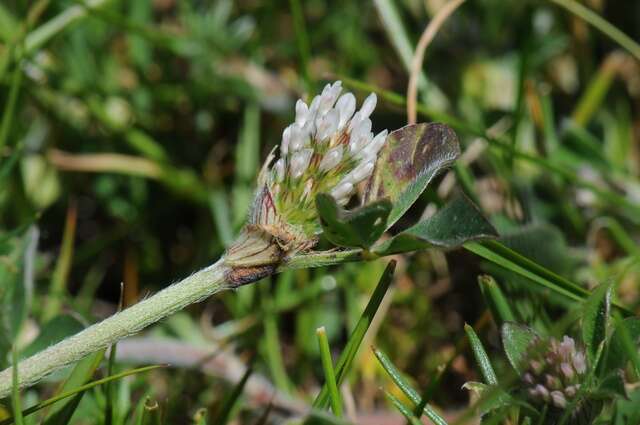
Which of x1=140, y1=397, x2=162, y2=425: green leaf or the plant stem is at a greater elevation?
the plant stem

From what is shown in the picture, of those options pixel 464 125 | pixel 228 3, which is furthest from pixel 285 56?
pixel 464 125

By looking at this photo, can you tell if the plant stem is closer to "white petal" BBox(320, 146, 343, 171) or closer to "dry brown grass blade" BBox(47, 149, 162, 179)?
"white petal" BBox(320, 146, 343, 171)

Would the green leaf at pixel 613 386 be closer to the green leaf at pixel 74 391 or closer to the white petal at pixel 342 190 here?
the white petal at pixel 342 190

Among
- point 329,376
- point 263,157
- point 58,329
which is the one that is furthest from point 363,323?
point 263,157

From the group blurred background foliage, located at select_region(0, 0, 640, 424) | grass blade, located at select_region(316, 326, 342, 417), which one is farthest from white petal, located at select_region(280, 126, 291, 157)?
blurred background foliage, located at select_region(0, 0, 640, 424)

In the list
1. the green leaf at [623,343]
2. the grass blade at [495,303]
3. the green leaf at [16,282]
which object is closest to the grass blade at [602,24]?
the grass blade at [495,303]

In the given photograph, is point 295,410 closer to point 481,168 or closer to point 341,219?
point 341,219

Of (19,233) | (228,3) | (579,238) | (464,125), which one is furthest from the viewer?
(228,3)
